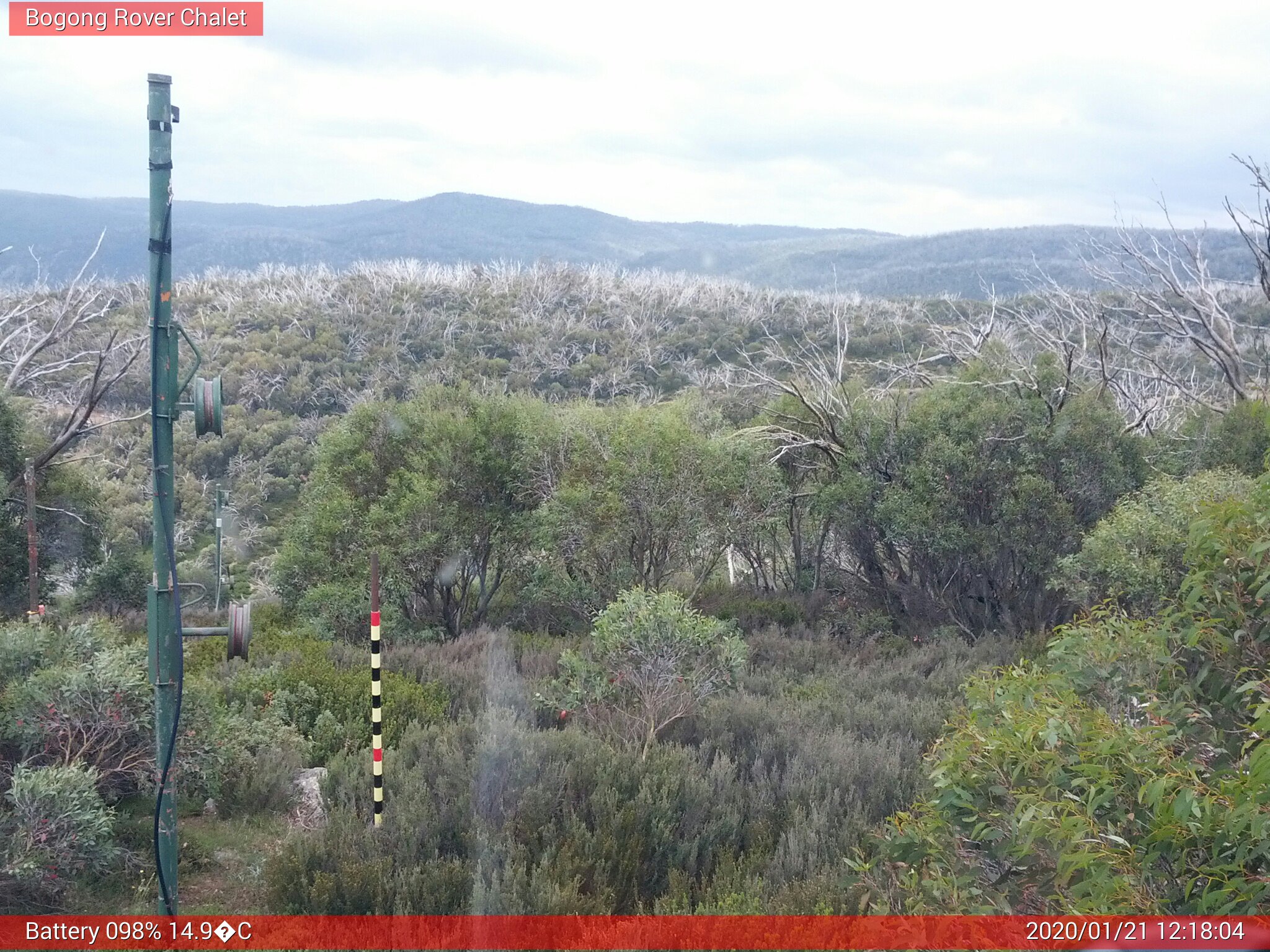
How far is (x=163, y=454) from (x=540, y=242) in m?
117

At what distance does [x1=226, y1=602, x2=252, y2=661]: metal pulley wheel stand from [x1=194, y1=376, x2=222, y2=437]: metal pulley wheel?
860 mm

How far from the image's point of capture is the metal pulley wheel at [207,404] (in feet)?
14.0

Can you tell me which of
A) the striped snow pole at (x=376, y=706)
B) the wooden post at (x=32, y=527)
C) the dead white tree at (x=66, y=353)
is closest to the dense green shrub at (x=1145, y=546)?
the striped snow pole at (x=376, y=706)

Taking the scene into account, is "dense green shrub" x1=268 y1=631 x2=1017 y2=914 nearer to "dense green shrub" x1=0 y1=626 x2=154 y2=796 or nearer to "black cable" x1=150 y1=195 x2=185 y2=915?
"black cable" x1=150 y1=195 x2=185 y2=915

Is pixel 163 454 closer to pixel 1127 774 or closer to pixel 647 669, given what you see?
pixel 1127 774

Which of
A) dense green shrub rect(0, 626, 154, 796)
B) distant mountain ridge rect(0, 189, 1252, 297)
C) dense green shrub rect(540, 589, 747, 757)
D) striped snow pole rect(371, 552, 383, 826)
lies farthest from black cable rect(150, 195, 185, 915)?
distant mountain ridge rect(0, 189, 1252, 297)

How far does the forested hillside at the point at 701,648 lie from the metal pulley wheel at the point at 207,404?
243 cm

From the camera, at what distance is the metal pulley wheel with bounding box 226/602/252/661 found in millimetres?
4465

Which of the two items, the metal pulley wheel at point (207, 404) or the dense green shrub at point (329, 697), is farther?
the dense green shrub at point (329, 697)

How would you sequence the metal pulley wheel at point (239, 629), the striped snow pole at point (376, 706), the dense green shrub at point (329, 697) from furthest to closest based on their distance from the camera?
the dense green shrub at point (329, 697) < the striped snow pole at point (376, 706) < the metal pulley wheel at point (239, 629)

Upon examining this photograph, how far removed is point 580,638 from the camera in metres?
12.8

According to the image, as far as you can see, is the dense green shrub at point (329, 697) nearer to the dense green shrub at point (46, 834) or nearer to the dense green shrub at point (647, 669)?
the dense green shrub at point (647, 669)

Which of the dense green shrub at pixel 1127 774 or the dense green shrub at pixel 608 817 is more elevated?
the dense green shrub at pixel 1127 774
